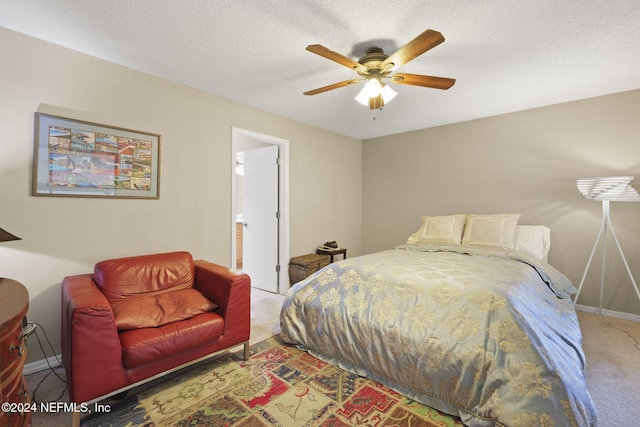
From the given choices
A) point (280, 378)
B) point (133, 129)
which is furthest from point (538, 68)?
point (133, 129)

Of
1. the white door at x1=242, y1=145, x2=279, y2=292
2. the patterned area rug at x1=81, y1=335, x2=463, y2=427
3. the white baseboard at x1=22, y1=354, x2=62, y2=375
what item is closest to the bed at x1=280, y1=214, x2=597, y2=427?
the patterned area rug at x1=81, y1=335, x2=463, y2=427

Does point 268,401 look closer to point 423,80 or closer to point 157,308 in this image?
point 157,308

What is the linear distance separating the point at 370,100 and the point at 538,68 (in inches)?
61.8

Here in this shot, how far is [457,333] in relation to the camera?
1.71 m

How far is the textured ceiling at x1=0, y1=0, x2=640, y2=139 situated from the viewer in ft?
5.91

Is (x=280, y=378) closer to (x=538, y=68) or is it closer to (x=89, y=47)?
(x=89, y=47)

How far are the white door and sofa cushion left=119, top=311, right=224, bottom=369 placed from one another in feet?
6.66

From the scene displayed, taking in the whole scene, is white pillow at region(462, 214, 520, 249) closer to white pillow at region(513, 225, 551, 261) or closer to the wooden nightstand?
white pillow at region(513, 225, 551, 261)

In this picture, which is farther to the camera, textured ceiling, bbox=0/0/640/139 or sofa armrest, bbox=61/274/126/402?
textured ceiling, bbox=0/0/640/139

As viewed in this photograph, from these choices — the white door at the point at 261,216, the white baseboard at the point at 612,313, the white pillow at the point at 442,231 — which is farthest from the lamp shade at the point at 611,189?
the white door at the point at 261,216

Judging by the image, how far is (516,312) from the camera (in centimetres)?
161

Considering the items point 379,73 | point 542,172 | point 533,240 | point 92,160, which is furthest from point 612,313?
point 92,160

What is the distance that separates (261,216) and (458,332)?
10.2ft

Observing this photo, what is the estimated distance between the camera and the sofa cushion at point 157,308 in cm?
181
